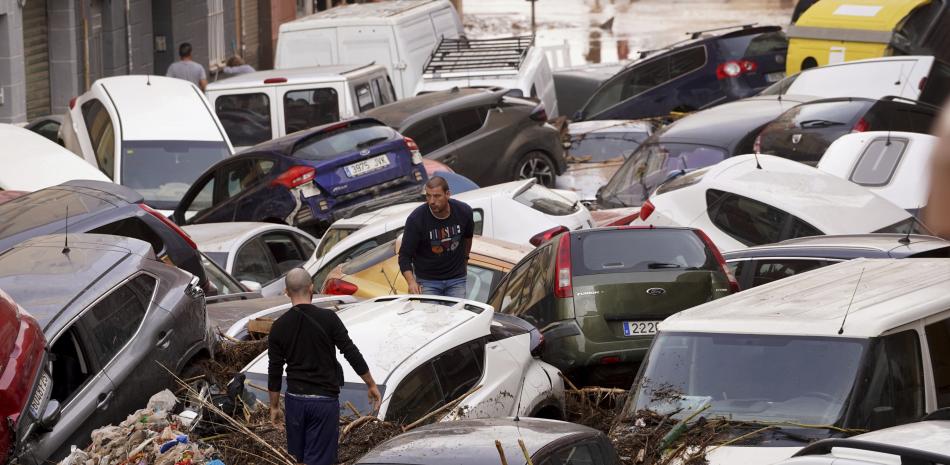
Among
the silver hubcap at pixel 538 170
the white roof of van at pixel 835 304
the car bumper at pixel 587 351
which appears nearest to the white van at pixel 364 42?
the silver hubcap at pixel 538 170

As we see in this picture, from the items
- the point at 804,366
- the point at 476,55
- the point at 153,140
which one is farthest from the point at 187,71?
the point at 804,366

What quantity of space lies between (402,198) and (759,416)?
9795 mm

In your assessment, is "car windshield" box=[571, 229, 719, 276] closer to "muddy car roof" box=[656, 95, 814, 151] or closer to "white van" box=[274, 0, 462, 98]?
"muddy car roof" box=[656, 95, 814, 151]

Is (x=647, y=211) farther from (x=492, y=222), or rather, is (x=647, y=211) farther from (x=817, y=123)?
(x=817, y=123)

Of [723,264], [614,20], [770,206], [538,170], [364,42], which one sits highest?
[364,42]

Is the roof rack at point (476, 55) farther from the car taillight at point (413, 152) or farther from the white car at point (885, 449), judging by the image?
the white car at point (885, 449)

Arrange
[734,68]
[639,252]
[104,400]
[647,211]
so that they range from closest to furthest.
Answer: [104,400], [639,252], [647,211], [734,68]

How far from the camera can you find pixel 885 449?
5.12m

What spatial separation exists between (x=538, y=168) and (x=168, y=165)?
518 cm

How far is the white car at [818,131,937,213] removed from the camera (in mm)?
14023

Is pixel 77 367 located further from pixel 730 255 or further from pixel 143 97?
pixel 143 97

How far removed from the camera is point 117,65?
2770 centimetres

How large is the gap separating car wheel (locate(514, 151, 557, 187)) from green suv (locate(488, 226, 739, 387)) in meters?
9.26

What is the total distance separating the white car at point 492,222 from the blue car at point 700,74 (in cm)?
938
